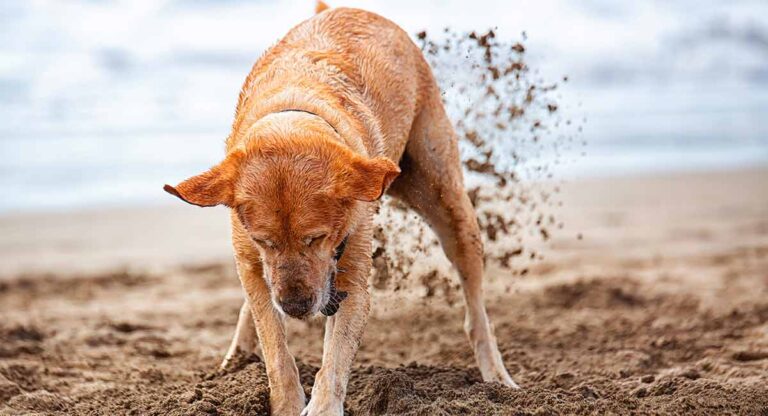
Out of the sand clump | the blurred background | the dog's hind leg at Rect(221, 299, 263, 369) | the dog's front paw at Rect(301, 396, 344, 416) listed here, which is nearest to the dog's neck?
the dog's front paw at Rect(301, 396, 344, 416)

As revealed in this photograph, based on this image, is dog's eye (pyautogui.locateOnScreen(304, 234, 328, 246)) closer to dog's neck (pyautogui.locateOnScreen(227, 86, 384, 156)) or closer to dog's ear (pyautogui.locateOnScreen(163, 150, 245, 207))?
dog's ear (pyautogui.locateOnScreen(163, 150, 245, 207))

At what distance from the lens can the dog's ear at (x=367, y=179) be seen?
395 cm

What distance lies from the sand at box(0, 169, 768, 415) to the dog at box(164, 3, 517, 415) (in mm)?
359

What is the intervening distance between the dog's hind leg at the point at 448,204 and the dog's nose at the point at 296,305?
6.61 ft

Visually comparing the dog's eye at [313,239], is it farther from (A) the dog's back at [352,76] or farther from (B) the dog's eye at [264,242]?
(A) the dog's back at [352,76]

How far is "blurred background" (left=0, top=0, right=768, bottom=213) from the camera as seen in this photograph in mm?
19562

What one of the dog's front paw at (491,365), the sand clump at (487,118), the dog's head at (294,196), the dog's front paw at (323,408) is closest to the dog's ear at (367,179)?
the dog's head at (294,196)

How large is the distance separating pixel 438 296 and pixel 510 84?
2442 mm

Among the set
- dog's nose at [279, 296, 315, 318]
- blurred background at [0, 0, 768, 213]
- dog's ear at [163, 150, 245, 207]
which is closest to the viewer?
dog's nose at [279, 296, 315, 318]

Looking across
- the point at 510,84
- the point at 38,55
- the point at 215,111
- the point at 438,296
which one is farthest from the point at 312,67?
the point at 38,55

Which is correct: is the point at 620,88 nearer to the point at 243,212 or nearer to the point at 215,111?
the point at 215,111

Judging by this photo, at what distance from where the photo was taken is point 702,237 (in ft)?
38.3

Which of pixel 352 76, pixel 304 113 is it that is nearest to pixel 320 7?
pixel 352 76

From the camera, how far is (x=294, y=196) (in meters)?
3.92
